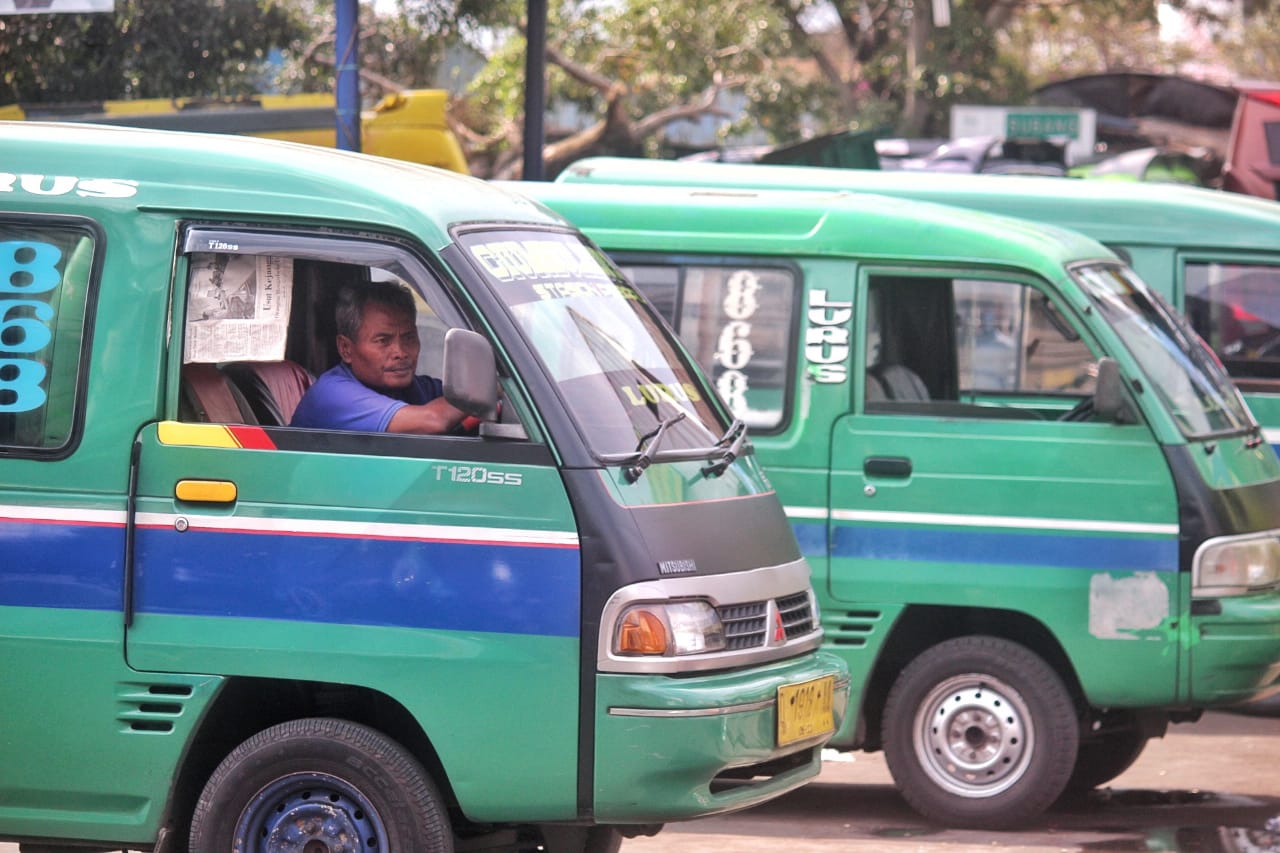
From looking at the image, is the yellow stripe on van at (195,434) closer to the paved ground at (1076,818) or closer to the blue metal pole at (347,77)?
the paved ground at (1076,818)

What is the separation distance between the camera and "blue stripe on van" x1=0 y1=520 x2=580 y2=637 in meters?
4.51

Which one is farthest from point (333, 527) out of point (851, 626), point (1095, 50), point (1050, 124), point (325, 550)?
point (1095, 50)

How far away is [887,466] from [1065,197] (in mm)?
2188

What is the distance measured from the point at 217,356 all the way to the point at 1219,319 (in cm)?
Result: 515

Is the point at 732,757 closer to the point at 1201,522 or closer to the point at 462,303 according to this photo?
the point at 462,303

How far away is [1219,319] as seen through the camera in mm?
8266

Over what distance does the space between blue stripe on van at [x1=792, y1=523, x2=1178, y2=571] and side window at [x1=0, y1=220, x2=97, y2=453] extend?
9.73ft

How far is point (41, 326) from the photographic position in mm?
4766

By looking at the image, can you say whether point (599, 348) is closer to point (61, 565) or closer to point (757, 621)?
point (757, 621)

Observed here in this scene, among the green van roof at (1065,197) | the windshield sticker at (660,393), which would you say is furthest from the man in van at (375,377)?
the green van roof at (1065,197)

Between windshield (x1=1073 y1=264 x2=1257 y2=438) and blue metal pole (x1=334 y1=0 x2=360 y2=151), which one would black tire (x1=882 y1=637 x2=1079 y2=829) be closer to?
windshield (x1=1073 y1=264 x2=1257 y2=438)

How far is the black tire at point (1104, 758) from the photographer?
7.40 m

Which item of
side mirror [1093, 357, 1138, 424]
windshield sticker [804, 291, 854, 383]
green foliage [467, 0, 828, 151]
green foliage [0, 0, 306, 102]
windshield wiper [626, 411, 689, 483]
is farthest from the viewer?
green foliage [467, 0, 828, 151]

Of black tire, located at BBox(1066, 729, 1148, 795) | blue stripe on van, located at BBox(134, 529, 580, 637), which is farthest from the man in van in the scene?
black tire, located at BBox(1066, 729, 1148, 795)
